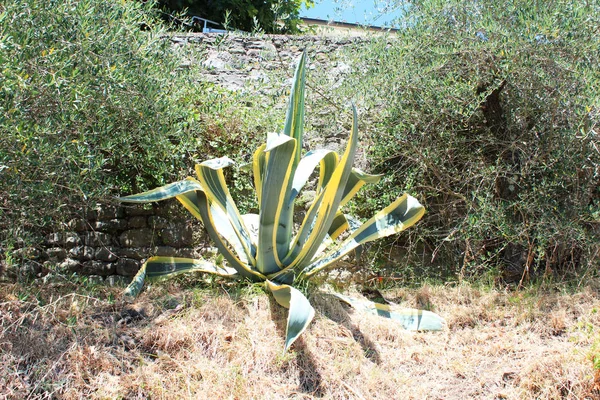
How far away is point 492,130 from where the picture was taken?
4262mm

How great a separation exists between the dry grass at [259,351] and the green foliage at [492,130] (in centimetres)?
63

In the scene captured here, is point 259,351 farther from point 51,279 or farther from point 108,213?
point 108,213

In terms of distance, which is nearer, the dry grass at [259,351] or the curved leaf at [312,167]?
the dry grass at [259,351]

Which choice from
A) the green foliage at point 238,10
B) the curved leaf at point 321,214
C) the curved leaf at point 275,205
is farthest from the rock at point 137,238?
the green foliage at point 238,10

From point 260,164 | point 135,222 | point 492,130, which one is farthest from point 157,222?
point 492,130

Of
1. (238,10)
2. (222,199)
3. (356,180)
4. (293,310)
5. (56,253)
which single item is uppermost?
(238,10)

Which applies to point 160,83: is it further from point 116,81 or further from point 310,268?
point 310,268

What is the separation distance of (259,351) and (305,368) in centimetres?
25

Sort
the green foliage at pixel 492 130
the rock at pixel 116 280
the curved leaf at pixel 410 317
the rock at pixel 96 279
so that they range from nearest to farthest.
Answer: the curved leaf at pixel 410 317 → the green foliage at pixel 492 130 → the rock at pixel 96 279 → the rock at pixel 116 280

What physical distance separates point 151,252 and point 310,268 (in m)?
1.28

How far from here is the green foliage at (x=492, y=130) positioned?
371 cm

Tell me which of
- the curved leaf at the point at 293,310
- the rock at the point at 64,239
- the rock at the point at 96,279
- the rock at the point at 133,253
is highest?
the curved leaf at the point at 293,310

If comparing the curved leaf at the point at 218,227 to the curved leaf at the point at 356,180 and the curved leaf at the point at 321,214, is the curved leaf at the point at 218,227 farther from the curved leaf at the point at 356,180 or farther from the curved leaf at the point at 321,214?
the curved leaf at the point at 356,180

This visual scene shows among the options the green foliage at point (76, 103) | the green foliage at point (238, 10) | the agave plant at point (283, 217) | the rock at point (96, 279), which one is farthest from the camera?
the green foliage at point (238, 10)
